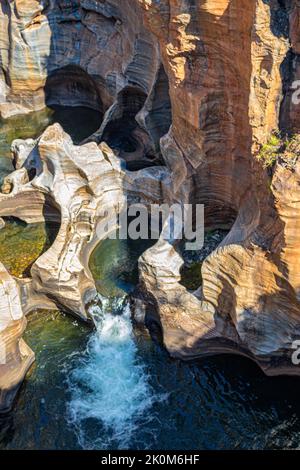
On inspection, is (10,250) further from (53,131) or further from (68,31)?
(68,31)

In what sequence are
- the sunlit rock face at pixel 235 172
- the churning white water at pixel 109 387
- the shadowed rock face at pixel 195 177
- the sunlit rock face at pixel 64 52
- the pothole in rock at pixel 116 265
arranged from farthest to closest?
the sunlit rock face at pixel 64 52
the pothole in rock at pixel 116 265
the churning white water at pixel 109 387
the shadowed rock face at pixel 195 177
the sunlit rock face at pixel 235 172

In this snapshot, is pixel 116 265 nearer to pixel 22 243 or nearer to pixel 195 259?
pixel 195 259

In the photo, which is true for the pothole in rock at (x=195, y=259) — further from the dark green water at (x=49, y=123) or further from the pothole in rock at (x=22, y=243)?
the dark green water at (x=49, y=123)

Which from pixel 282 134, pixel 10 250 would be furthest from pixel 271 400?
pixel 10 250

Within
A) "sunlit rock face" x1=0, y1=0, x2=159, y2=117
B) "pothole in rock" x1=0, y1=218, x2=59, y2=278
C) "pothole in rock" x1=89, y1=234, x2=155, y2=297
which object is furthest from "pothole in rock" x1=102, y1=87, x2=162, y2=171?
"pothole in rock" x1=0, y1=218, x2=59, y2=278

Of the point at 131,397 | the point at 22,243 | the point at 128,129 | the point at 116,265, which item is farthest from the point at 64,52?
the point at 131,397

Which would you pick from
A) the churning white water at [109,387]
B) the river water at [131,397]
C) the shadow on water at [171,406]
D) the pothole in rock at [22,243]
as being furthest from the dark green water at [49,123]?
the shadow on water at [171,406]
